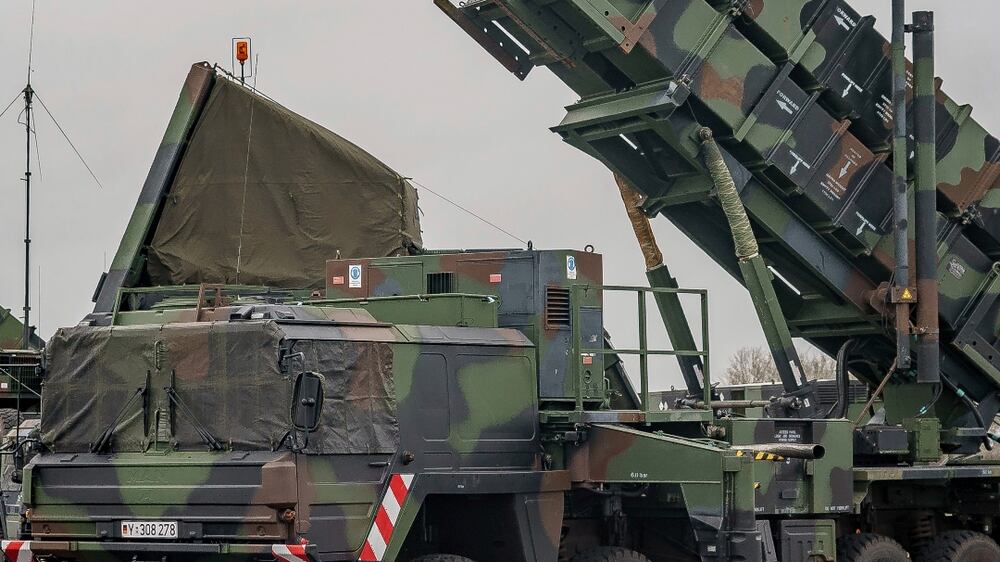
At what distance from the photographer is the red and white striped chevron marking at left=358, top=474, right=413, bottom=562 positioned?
8523 millimetres

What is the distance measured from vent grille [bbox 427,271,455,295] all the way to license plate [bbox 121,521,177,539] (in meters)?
2.56

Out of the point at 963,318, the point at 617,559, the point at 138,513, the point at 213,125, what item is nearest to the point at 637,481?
the point at 617,559

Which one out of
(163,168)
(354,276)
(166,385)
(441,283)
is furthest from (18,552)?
(163,168)

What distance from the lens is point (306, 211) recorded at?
13211 millimetres

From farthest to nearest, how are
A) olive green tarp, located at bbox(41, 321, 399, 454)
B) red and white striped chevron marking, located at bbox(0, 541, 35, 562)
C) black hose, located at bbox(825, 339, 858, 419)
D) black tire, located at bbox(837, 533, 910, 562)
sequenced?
black hose, located at bbox(825, 339, 858, 419), black tire, located at bbox(837, 533, 910, 562), red and white striped chevron marking, located at bbox(0, 541, 35, 562), olive green tarp, located at bbox(41, 321, 399, 454)

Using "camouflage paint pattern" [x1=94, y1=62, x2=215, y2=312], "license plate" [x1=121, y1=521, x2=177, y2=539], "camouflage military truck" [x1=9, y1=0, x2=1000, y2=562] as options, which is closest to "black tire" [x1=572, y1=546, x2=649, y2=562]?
"camouflage military truck" [x1=9, y1=0, x2=1000, y2=562]

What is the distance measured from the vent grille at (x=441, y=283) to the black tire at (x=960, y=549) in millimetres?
4710

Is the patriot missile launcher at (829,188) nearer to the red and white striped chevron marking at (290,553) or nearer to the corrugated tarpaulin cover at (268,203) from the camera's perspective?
the corrugated tarpaulin cover at (268,203)

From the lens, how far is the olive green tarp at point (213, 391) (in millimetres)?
8500

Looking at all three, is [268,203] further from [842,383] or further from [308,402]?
[308,402]

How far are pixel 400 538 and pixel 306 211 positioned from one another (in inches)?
201

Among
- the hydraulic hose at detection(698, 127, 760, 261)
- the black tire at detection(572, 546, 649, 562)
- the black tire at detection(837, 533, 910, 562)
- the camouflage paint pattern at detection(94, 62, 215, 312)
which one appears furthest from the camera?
the camouflage paint pattern at detection(94, 62, 215, 312)

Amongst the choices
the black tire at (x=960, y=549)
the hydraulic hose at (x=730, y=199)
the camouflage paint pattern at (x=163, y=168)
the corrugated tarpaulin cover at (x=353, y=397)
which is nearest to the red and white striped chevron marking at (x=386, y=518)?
the corrugated tarpaulin cover at (x=353, y=397)

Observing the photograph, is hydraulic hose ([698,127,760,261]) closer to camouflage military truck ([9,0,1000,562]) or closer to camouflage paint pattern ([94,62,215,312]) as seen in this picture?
camouflage military truck ([9,0,1000,562])
